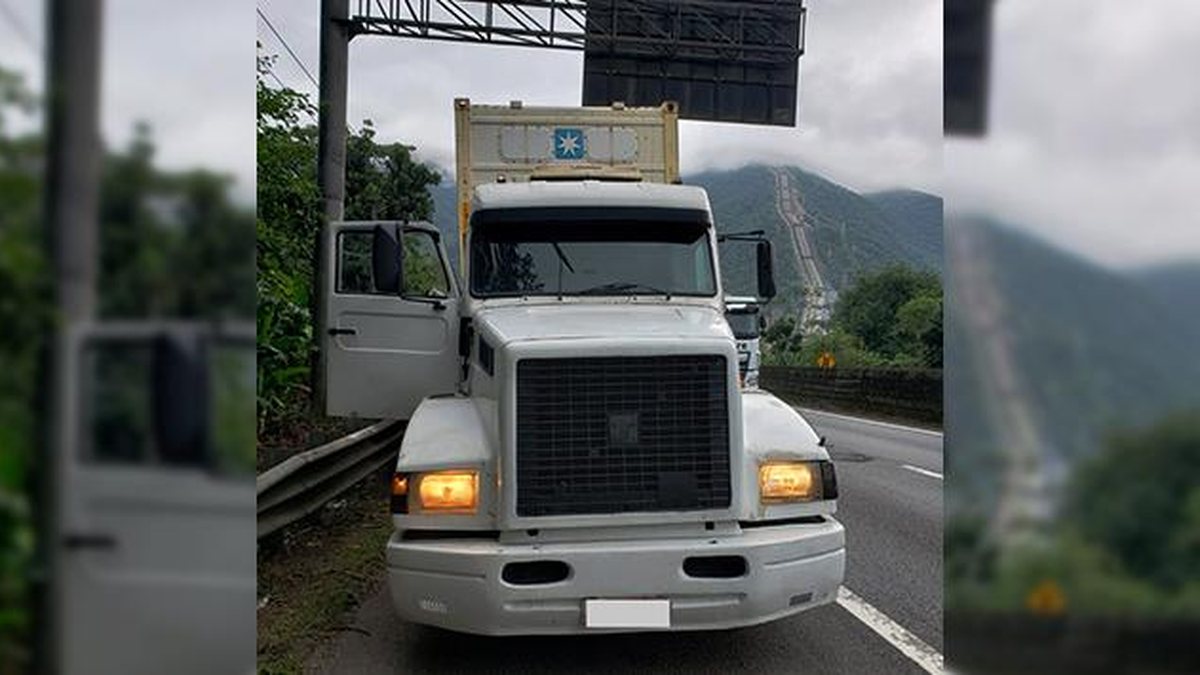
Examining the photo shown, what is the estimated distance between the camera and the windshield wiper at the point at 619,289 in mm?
5250

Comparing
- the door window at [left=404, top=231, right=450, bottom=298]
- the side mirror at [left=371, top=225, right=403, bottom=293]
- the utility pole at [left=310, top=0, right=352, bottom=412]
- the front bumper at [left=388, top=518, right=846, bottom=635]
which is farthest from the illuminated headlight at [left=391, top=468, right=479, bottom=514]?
the utility pole at [left=310, top=0, right=352, bottom=412]

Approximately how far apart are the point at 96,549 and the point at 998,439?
46.9 inches

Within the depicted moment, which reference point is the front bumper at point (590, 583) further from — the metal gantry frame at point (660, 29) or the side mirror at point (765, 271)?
the metal gantry frame at point (660, 29)

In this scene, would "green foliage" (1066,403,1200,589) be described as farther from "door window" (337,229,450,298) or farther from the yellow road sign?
"door window" (337,229,450,298)

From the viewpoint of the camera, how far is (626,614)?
151 inches

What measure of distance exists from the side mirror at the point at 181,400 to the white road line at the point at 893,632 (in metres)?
3.51

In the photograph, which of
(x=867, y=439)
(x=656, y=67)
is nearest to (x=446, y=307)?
(x=656, y=67)

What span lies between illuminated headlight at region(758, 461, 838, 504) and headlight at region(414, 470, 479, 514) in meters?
1.21

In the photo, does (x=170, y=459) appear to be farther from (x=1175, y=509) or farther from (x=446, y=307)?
(x=446, y=307)

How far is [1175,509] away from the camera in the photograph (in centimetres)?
134

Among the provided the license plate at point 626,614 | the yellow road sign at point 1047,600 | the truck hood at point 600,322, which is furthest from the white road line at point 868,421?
the yellow road sign at point 1047,600

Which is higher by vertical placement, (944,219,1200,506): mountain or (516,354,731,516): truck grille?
(944,219,1200,506): mountain

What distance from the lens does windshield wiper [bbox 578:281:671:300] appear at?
525 centimetres

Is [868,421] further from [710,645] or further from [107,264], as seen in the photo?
[107,264]
